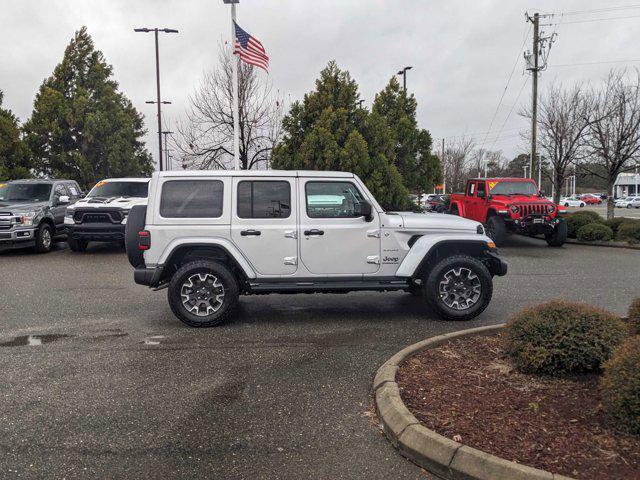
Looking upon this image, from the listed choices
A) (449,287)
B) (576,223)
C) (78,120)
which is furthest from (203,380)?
(78,120)

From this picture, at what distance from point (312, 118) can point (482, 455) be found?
16960 millimetres

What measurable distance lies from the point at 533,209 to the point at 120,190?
1129 centimetres

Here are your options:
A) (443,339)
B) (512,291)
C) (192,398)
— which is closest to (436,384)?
(443,339)

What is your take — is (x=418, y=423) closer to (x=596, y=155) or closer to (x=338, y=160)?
(x=338, y=160)

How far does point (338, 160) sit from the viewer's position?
1877 centimetres

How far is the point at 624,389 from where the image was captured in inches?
134

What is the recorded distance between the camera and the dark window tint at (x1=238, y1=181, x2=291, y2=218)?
23.0ft

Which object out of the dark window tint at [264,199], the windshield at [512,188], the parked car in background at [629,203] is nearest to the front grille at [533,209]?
the windshield at [512,188]

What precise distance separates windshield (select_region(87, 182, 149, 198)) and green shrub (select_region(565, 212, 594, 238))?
41.7 feet

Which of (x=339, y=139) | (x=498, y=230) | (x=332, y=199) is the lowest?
(x=498, y=230)

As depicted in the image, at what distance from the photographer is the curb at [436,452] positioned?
10.3 ft

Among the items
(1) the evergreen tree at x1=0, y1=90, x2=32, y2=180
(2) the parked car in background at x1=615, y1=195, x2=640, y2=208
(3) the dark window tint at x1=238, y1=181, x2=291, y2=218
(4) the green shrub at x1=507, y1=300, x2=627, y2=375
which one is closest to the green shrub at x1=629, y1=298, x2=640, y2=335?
(4) the green shrub at x1=507, y1=300, x2=627, y2=375

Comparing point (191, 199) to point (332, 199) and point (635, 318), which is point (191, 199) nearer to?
point (332, 199)

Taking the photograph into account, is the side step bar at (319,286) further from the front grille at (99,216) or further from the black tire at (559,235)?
the black tire at (559,235)
